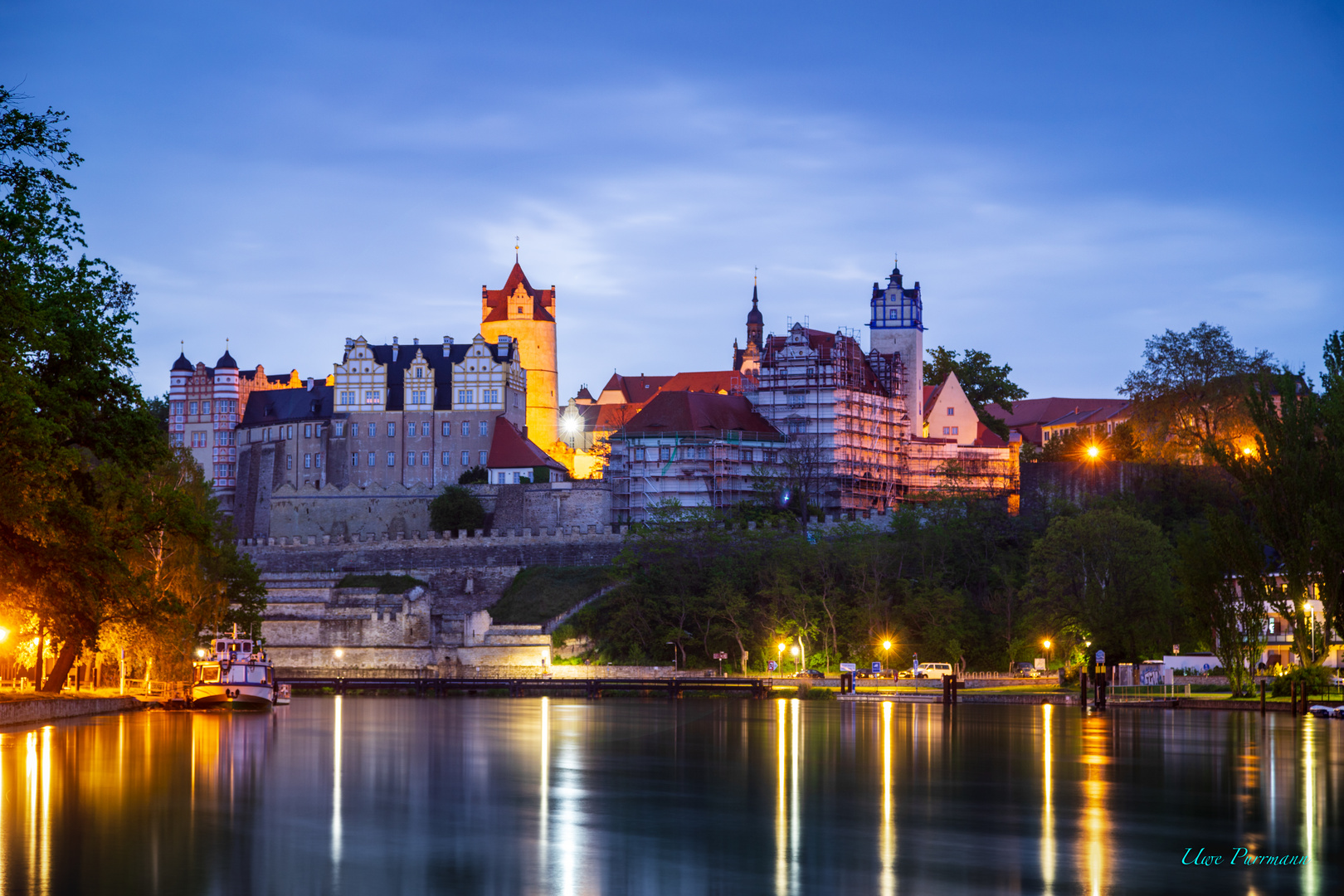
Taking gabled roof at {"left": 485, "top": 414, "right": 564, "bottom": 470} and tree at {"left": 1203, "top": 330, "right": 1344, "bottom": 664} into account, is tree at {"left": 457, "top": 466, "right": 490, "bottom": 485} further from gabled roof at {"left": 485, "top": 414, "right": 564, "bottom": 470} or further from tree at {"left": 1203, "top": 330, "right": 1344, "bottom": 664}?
tree at {"left": 1203, "top": 330, "right": 1344, "bottom": 664}

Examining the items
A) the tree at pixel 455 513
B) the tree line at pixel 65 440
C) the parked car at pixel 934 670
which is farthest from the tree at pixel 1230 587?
the tree at pixel 455 513

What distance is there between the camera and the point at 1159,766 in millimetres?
26484

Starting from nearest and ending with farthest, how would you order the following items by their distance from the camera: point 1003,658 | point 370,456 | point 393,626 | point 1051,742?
point 1051,742 < point 1003,658 < point 393,626 < point 370,456

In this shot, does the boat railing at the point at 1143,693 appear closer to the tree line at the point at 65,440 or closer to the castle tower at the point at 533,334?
the tree line at the point at 65,440

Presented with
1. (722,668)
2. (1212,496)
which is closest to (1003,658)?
(722,668)

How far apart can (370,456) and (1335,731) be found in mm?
84511

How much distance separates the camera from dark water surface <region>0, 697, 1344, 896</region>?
1508 centimetres

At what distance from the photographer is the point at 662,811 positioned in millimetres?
20391

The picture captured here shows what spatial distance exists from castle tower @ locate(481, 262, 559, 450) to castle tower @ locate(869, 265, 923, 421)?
27.0 meters

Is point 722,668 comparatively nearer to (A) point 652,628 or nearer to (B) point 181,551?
(A) point 652,628

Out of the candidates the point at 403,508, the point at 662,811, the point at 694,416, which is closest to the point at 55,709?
the point at 662,811

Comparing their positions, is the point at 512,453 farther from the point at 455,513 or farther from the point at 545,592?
the point at 545,592

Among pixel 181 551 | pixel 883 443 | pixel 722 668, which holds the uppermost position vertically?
pixel 883 443

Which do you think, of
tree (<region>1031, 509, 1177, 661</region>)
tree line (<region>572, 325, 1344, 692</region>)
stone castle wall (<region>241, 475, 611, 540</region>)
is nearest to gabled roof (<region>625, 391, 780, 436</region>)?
stone castle wall (<region>241, 475, 611, 540</region>)
